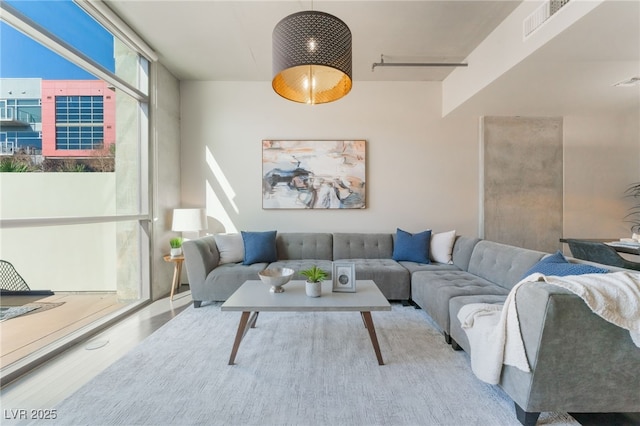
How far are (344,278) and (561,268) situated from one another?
1478 millimetres

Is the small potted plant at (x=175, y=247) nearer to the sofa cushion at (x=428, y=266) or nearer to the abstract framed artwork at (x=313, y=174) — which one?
the abstract framed artwork at (x=313, y=174)

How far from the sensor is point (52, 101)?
2.33 metres

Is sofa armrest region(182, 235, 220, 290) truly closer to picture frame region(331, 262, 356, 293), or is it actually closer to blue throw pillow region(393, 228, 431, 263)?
picture frame region(331, 262, 356, 293)

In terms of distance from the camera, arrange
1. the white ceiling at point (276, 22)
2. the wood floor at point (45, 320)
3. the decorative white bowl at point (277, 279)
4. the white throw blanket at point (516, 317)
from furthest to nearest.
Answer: the white ceiling at point (276, 22) → the decorative white bowl at point (277, 279) → the wood floor at point (45, 320) → the white throw blanket at point (516, 317)

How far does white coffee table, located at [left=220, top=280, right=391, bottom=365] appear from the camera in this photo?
1.97 m

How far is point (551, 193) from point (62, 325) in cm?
606

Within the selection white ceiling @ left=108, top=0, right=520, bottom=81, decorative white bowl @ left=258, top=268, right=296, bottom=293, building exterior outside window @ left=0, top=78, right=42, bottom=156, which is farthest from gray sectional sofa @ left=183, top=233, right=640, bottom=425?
white ceiling @ left=108, top=0, right=520, bottom=81

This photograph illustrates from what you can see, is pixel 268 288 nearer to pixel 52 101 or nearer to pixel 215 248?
pixel 215 248

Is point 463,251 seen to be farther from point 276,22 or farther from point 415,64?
point 276,22

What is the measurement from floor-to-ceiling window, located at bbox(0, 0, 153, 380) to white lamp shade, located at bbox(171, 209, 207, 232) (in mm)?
336

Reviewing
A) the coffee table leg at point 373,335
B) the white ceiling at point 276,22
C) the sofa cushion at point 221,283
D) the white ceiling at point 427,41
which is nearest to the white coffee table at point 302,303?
the coffee table leg at point 373,335

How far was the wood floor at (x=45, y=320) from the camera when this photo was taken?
6.82ft

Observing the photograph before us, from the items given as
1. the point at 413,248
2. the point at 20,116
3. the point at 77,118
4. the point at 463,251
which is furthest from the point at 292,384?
the point at 77,118

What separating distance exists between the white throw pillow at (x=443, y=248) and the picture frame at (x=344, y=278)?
5.73ft
